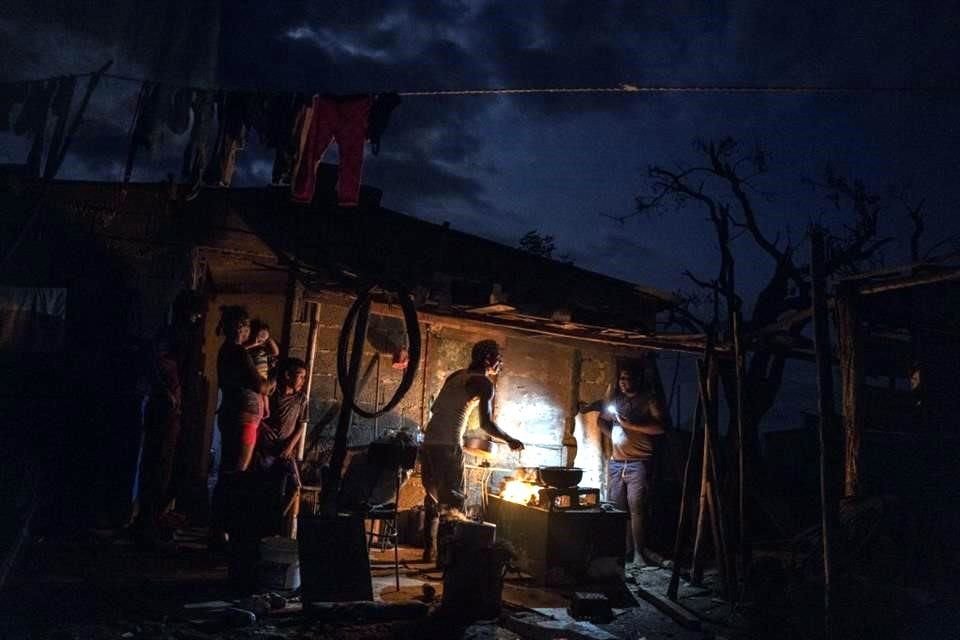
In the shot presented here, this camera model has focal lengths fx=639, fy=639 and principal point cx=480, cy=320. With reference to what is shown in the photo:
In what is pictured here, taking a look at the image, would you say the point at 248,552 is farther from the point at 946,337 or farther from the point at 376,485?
the point at 946,337

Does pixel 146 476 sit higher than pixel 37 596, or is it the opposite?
pixel 146 476

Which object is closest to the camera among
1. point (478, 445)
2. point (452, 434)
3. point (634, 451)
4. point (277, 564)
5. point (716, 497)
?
point (277, 564)

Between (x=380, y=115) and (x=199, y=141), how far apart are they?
8.88 feet

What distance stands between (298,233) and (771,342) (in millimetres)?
8059

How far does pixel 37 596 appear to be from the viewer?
5.81 meters

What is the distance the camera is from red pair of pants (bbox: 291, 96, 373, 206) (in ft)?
29.2

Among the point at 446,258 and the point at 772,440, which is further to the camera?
the point at 772,440

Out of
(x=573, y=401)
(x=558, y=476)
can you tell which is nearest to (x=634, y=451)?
(x=558, y=476)

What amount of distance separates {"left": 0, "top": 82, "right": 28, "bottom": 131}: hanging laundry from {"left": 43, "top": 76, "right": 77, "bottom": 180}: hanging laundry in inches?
18.7

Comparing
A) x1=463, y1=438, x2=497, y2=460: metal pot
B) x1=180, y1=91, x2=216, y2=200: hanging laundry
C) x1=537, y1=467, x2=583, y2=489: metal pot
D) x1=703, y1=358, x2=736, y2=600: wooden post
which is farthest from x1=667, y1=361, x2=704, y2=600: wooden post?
x1=180, y1=91, x2=216, y2=200: hanging laundry

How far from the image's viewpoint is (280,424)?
8125mm

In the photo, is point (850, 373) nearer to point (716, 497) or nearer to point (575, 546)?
point (716, 497)

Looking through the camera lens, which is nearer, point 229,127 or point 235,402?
point 235,402

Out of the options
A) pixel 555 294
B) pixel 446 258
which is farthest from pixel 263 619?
pixel 555 294
